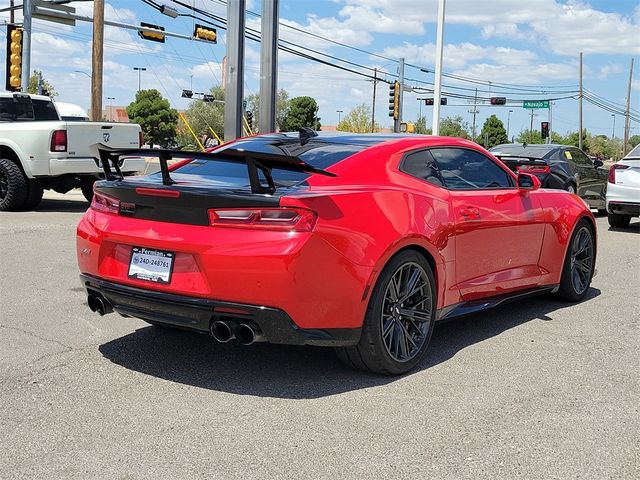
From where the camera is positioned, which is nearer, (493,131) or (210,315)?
(210,315)

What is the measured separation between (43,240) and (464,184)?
20.4 ft

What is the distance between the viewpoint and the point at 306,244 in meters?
3.86

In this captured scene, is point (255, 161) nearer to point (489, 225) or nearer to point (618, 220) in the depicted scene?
point (489, 225)

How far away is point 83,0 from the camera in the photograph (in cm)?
2634

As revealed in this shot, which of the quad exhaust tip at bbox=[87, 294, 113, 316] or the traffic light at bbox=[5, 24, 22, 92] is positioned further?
the traffic light at bbox=[5, 24, 22, 92]

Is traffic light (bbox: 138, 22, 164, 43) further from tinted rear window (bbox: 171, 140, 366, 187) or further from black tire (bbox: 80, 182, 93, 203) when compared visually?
tinted rear window (bbox: 171, 140, 366, 187)

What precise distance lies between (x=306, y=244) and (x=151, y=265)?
914mm

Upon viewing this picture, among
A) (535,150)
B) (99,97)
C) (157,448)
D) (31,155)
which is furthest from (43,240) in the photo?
(99,97)

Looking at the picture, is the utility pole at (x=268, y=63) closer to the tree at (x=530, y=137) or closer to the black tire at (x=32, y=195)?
the black tire at (x=32, y=195)

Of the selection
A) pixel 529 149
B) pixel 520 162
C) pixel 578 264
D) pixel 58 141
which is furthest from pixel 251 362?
pixel 529 149

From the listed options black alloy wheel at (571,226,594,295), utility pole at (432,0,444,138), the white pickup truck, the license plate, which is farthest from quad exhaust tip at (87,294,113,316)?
utility pole at (432,0,444,138)

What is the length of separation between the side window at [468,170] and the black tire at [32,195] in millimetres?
9461

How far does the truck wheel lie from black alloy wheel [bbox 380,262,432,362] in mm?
9891

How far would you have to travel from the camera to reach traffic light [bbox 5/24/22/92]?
23.2 meters
